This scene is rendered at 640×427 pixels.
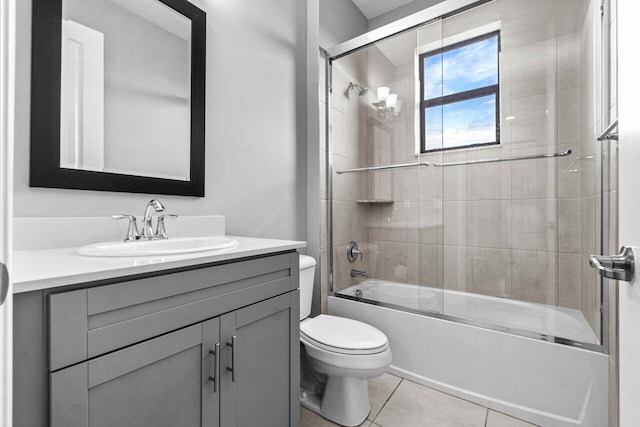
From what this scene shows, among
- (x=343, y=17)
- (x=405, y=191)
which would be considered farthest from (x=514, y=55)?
(x=343, y=17)

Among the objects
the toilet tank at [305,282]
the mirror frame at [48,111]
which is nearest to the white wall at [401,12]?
the toilet tank at [305,282]

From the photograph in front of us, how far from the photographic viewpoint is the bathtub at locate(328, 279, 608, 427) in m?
1.40

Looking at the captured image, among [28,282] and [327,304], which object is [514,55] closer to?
[327,304]

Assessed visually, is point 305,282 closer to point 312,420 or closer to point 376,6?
point 312,420

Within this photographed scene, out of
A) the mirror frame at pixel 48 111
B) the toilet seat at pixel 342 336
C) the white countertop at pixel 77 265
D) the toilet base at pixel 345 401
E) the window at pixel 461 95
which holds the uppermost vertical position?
the window at pixel 461 95

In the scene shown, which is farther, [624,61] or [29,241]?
[29,241]

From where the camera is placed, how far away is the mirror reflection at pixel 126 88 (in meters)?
1.08

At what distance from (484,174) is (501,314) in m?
0.88

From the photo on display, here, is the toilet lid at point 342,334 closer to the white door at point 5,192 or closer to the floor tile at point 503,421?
the floor tile at point 503,421

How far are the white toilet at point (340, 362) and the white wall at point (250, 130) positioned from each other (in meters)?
0.43

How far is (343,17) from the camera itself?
2469mm

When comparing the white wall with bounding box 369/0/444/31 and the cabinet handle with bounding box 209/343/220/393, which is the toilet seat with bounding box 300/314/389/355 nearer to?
the cabinet handle with bounding box 209/343/220/393

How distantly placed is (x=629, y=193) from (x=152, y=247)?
1.32 metres

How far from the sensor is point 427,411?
1.56 metres
